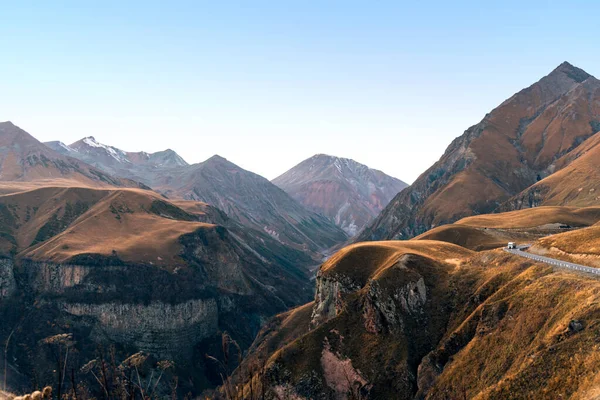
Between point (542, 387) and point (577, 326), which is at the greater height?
point (577, 326)

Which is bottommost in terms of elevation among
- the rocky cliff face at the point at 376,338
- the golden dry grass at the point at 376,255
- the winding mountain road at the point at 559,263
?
the rocky cliff face at the point at 376,338

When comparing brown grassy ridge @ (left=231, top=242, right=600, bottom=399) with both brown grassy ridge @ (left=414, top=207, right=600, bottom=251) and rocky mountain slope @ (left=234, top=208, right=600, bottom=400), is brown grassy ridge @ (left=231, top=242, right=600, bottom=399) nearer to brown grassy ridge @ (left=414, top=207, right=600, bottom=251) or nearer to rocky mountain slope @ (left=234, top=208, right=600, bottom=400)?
rocky mountain slope @ (left=234, top=208, right=600, bottom=400)

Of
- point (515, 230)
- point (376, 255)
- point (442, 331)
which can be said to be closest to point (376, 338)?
point (442, 331)

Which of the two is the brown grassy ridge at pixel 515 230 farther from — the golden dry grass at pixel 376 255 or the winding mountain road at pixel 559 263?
the winding mountain road at pixel 559 263

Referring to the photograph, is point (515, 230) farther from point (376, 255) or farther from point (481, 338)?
point (481, 338)

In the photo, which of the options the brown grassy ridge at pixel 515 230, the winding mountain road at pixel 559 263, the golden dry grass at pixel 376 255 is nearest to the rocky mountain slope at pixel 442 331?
the golden dry grass at pixel 376 255

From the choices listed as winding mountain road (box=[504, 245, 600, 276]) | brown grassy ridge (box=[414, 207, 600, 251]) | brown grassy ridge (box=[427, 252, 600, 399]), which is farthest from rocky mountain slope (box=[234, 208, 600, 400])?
brown grassy ridge (box=[414, 207, 600, 251])

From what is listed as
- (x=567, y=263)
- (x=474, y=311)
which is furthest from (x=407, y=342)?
(x=567, y=263)

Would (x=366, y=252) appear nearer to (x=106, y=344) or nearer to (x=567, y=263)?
(x=567, y=263)
